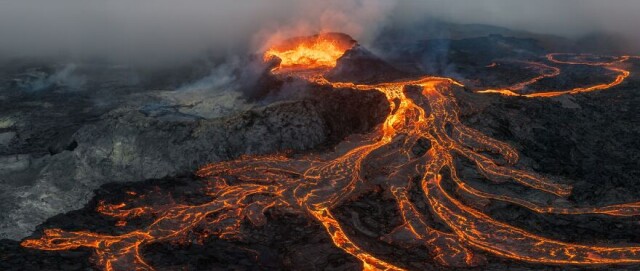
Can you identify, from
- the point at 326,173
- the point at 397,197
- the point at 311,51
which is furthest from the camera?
the point at 311,51

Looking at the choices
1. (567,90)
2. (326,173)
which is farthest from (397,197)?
(567,90)

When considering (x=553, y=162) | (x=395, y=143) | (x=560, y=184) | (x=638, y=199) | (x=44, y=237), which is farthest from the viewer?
(x=395, y=143)

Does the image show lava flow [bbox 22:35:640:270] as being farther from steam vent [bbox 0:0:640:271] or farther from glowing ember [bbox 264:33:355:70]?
glowing ember [bbox 264:33:355:70]

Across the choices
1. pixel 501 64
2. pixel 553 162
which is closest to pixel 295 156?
pixel 553 162

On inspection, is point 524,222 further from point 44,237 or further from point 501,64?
point 501,64

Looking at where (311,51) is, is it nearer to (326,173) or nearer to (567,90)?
(567,90)

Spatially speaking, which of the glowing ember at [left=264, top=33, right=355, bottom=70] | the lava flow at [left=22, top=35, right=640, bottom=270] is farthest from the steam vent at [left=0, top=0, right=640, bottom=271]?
the glowing ember at [left=264, top=33, right=355, bottom=70]

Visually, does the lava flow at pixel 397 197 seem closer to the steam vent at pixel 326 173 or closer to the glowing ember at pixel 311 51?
the steam vent at pixel 326 173
